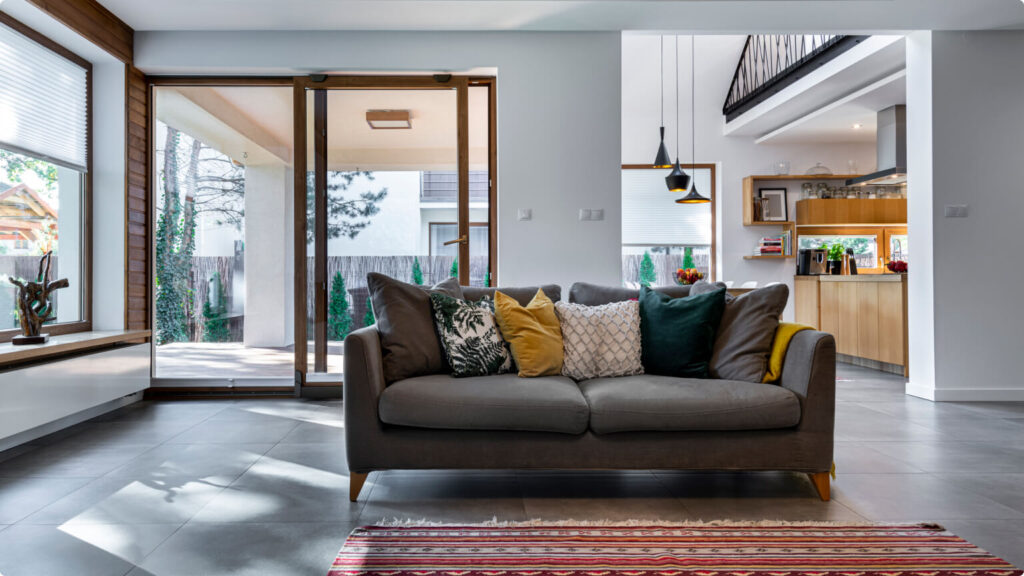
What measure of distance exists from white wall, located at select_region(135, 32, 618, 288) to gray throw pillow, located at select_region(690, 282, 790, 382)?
69.1 inches

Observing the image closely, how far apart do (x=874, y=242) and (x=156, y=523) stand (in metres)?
8.47

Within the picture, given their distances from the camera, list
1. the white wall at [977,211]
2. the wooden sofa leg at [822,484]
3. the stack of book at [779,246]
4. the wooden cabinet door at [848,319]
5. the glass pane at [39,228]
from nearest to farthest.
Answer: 1. the wooden sofa leg at [822,484]
2. the glass pane at [39,228]
3. the white wall at [977,211]
4. the wooden cabinet door at [848,319]
5. the stack of book at [779,246]

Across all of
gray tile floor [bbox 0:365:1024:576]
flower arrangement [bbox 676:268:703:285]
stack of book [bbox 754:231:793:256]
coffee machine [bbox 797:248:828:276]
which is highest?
stack of book [bbox 754:231:793:256]

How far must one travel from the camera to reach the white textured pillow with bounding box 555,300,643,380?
2859 mm

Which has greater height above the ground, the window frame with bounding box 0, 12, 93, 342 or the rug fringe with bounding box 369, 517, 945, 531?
the window frame with bounding box 0, 12, 93, 342

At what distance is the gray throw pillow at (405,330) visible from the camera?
271 cm

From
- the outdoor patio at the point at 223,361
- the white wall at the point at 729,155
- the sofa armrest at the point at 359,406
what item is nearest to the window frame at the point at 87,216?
the outdoor patio at the point at 223,361

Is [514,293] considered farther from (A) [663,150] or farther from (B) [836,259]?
(B) [836,259]

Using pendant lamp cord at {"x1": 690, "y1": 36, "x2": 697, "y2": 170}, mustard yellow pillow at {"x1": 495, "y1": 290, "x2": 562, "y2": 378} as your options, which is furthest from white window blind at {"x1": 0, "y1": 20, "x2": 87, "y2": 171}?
pendant lamp cord at {"x1": 690, "y1": 36, "x2": 697, "y2": 170}

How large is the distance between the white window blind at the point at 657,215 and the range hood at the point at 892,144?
2.13m

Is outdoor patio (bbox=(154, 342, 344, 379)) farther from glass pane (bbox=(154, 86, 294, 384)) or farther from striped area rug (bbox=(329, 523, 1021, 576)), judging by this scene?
striped area rug (bbox=(329, 523, 1021, 576))

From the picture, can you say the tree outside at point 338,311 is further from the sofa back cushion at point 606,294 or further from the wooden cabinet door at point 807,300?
the wooden cabinet door at point 807,300

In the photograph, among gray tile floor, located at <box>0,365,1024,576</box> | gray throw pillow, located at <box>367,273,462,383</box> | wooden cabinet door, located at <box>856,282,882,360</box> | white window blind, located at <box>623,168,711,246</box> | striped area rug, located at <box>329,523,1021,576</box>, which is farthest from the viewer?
white window blind, located at <box>623,168,711,246</box>

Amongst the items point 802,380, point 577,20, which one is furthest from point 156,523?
point 577,20
